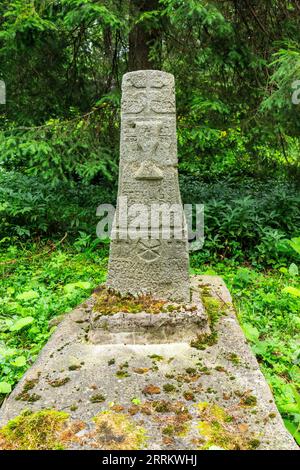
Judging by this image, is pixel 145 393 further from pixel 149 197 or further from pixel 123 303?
pixel 149 197

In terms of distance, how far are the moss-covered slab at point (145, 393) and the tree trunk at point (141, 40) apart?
400cm

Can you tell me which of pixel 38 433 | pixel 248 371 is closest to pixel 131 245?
pixel 248 371

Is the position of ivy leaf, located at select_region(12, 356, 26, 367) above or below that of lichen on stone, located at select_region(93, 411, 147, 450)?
below

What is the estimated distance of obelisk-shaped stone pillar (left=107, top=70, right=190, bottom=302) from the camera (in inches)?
112

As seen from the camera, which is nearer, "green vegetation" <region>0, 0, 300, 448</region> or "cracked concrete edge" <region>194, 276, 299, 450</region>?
"cracked concrete edge" <region>194, 276, 299, 450</region>

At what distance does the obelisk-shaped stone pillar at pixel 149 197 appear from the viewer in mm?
2848

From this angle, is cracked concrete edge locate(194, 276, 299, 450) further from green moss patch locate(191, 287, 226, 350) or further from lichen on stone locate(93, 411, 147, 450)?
lichen on stone locate(93, 411, 147, 450)

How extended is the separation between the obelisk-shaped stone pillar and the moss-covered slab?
24 centimetres

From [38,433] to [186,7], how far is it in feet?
14.5

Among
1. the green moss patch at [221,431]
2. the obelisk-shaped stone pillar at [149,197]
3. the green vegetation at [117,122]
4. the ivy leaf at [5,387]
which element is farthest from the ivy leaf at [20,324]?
the green moss patch at [221,431]

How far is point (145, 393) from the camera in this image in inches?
85.7

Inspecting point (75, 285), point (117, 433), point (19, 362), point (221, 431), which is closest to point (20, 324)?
point (19, 362)

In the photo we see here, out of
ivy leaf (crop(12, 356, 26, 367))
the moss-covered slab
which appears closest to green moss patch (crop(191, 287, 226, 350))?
the moss-covered slab

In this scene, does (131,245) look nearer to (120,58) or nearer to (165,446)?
(165,446)
